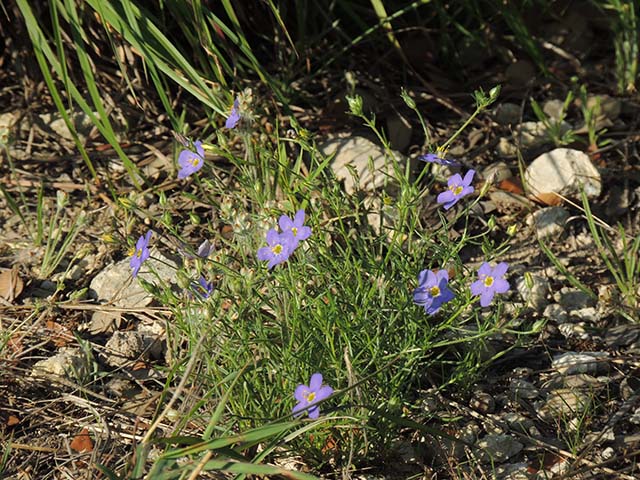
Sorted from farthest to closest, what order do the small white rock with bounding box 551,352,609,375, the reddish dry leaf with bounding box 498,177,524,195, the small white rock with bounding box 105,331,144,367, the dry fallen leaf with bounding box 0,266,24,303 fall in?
the reddish dry leaf with bounding box 498,177,524,195 < the dry fallen leaf with bounding box 0,266,24,303 < the small white rock with bounding box 105,331,144,367 < the small white rock with bounding box 551,352,609,375

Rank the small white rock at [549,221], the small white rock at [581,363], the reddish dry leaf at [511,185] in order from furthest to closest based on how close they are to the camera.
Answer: the reddish dry leaf at [511,185] < the small white rock at [549,221] < the small white rock at [581,363]

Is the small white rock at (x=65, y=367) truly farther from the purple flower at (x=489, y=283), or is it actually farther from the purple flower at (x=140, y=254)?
the purple flower at (x=489, y=283)

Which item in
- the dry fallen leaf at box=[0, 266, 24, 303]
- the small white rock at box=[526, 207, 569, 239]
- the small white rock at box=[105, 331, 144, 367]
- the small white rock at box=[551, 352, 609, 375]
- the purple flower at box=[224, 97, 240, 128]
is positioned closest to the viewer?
the purple flower at box=[224, 97, 240, 128]

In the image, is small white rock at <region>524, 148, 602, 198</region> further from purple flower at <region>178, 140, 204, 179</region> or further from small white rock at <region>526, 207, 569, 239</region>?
purple flower at <region>178, 140, 204, 179</region>

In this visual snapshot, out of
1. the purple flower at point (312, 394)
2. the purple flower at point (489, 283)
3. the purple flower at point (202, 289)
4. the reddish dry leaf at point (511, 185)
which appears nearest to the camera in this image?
the purple flower at point (312, 394)

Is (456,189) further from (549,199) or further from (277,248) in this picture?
(549,199)

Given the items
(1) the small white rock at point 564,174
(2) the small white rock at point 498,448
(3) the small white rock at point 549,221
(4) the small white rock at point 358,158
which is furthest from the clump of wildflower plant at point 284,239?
(1) the small white rock at point 564,174

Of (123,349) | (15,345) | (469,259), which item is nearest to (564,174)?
(469,259)

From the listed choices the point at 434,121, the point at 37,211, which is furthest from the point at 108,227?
the point at 434,121

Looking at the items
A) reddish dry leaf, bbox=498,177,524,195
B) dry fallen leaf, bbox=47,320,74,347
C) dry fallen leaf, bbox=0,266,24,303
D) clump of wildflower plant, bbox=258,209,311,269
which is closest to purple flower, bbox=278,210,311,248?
clump of wildflower plant, bbox=258,209,311,269
